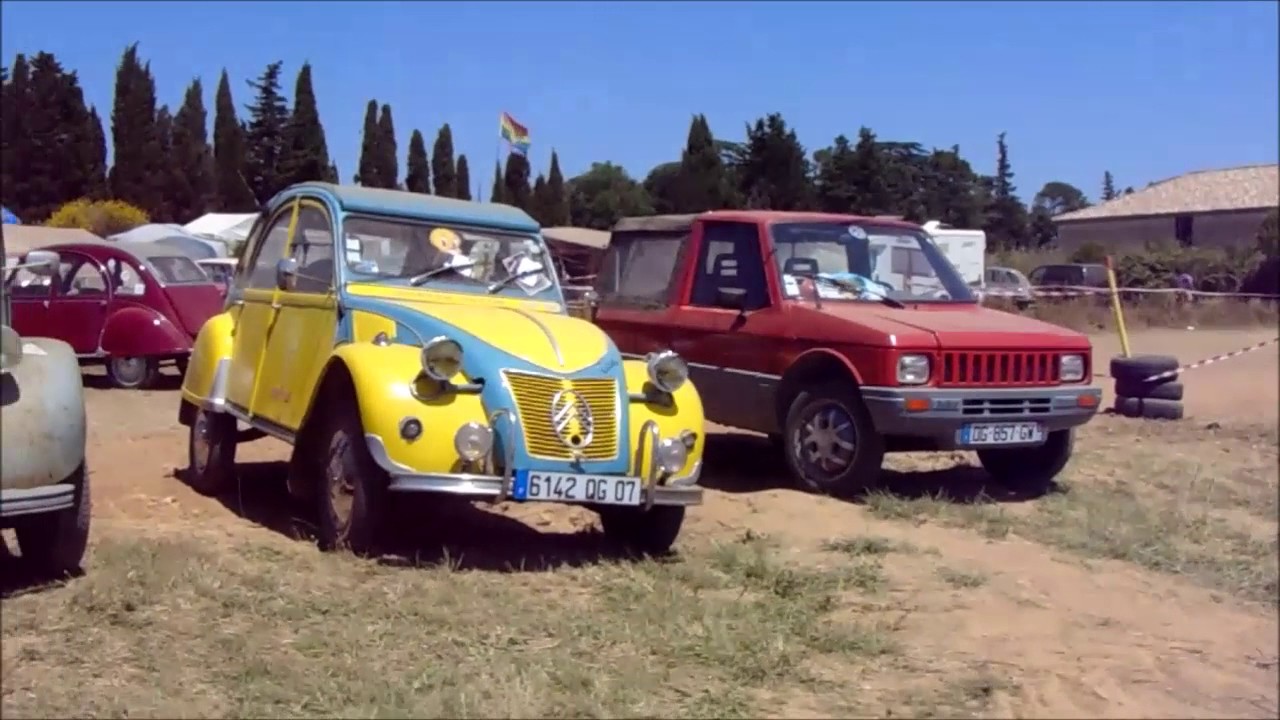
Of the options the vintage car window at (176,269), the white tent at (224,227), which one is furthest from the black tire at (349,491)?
the white tent at (224,227)

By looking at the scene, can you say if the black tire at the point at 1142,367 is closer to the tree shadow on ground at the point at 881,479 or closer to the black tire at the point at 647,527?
the tree shadow on ground at the point at 881,479

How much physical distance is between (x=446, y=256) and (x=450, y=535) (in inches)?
63.4

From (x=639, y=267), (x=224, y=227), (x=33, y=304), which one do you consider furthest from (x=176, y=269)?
(x=224, y=227)

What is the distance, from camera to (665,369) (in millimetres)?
7219

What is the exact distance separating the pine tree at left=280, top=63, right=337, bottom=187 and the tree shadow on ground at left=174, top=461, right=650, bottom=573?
40.5 m

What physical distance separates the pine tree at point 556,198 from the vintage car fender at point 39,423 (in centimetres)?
5827

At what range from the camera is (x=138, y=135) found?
44.3 m

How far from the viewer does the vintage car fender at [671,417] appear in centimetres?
704

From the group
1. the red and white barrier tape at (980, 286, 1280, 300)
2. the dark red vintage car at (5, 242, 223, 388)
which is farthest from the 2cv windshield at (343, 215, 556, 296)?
the dark red vintage car at (5, 242, 223, 388)

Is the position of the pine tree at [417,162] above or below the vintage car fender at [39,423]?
above

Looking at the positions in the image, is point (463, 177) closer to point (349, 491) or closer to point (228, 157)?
point (228, 157)

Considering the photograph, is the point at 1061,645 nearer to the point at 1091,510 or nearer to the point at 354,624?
the point at 354,624

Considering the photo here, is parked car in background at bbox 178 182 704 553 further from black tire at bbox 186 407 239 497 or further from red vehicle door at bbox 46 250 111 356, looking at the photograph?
red vehicle door at bbox 46 250 111 356

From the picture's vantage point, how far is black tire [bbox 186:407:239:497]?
29.5 ft
